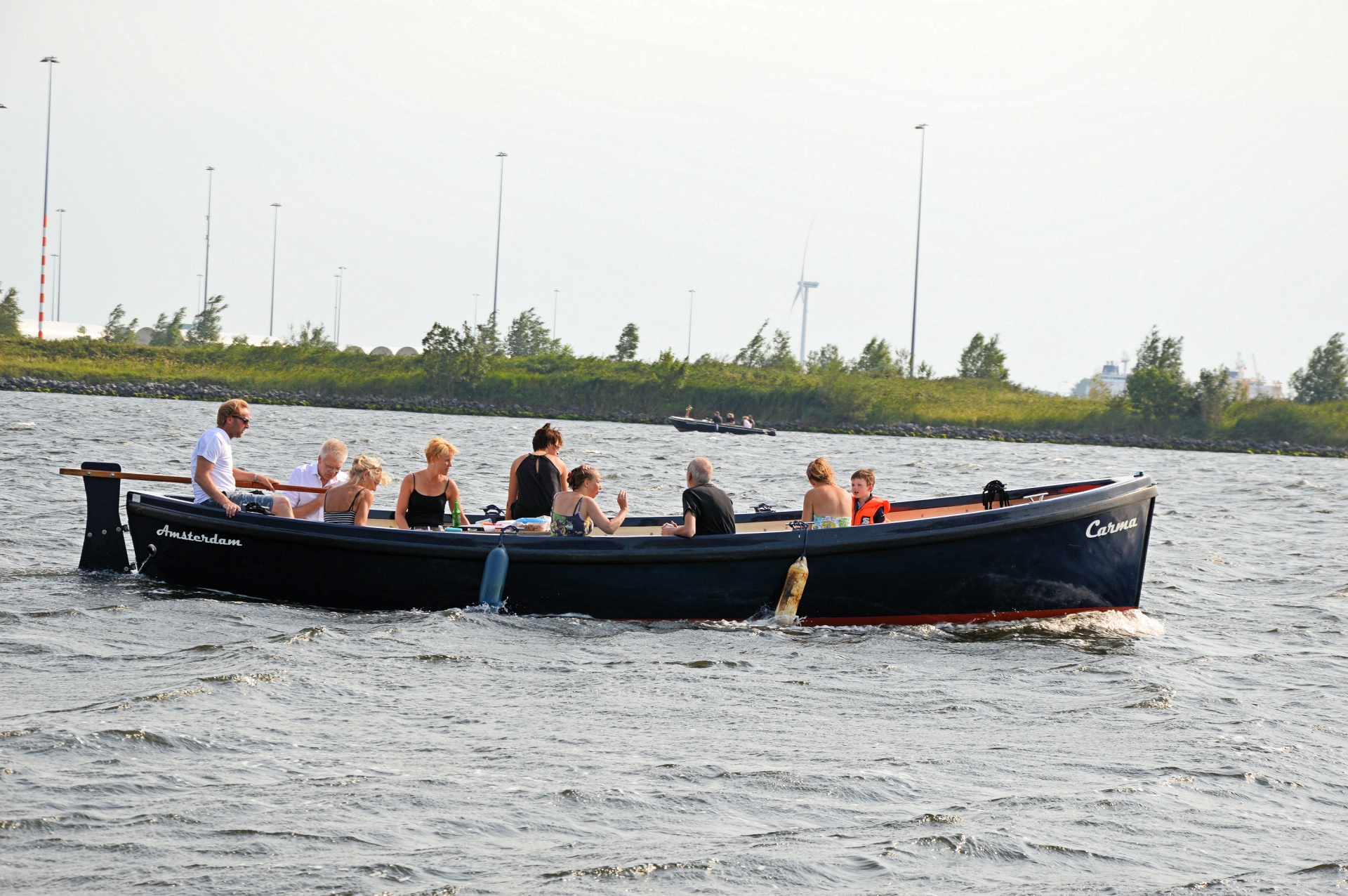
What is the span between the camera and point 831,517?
10062 mm

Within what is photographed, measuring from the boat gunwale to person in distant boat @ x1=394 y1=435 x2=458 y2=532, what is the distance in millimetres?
554

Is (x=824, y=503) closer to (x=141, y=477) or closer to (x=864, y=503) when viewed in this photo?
(x=864, y=503)

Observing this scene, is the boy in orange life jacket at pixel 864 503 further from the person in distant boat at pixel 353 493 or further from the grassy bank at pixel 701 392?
the grassy bank at pixel 701 392

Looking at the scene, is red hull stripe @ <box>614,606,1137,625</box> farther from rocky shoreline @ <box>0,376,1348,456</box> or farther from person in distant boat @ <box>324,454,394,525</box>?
rocky shoreline @ <box>0,376,1348,456</box>

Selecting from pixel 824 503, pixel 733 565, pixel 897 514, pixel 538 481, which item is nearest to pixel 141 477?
pixel 538 481

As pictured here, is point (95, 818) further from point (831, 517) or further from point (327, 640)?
point (831, 517)

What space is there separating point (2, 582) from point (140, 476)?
4.67 feet

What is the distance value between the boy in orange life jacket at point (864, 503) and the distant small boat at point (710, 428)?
54.8 m

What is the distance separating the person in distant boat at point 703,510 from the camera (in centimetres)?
965

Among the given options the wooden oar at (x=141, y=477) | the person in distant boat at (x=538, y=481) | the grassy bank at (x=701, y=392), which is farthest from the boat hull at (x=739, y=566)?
the grassy bank at (x=701, y=392)

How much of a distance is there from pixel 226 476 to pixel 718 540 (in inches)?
158

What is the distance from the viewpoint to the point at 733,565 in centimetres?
964

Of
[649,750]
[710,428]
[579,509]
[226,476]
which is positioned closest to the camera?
[649,750]

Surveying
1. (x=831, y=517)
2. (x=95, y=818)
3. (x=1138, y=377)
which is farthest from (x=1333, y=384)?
(x=95, y=818)
